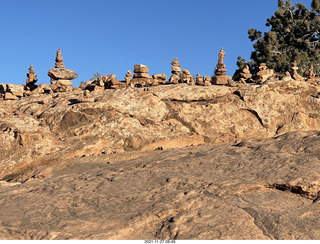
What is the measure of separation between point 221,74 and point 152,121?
5.76 meters

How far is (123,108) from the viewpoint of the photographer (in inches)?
637

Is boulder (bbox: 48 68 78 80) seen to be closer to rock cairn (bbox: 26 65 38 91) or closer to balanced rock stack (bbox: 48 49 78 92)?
balanced rock stack (bbox: 48 49 78 92)

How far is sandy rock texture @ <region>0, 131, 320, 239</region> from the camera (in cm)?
636

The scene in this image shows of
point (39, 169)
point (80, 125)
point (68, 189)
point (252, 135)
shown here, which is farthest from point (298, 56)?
point (68, 189)

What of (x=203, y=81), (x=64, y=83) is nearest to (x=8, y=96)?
(x=64, y=83)

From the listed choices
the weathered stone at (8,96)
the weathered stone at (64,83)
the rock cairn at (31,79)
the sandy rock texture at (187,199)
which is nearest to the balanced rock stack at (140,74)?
the weathered stone at (64,83)

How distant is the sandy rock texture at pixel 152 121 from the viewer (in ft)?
48.3

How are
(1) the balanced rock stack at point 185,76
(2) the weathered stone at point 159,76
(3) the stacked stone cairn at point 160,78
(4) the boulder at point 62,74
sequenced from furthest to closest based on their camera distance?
(4) the boulder at point 62,74 → (2) the weathered stone at point 159,76 → (3) the stacked stone cairn at point 160,78 → (1) the balanced rock stack at point 185,76

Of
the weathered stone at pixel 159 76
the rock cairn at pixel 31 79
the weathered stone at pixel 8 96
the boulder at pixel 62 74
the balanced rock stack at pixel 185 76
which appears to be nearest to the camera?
the balanced rock stack at pixel 185 76

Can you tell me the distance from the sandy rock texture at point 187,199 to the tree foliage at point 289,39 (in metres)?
31.5

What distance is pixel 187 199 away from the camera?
A: 725cm

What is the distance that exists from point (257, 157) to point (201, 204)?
286 centimetres

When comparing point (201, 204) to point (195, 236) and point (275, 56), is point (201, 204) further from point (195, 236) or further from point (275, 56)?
point (275, 56)

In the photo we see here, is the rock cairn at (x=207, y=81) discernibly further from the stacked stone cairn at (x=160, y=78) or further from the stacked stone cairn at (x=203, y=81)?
the stacked stone cairn at (x=160, y=78)
